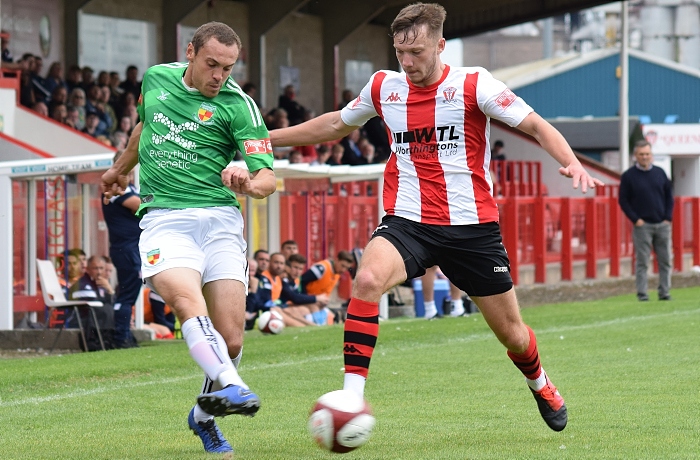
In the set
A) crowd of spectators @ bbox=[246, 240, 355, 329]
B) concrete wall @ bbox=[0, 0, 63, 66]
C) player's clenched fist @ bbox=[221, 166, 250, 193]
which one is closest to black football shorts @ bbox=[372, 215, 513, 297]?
player's clenched fist @ bbox=[221, 166, 250, 193]

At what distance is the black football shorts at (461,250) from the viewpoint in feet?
21.1

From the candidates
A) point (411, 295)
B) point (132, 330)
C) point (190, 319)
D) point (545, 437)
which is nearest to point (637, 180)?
point (411, 295)

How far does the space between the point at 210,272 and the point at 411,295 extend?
14.3 metres

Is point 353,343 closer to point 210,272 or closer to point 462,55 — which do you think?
point 210,272

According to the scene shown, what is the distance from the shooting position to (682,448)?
6.13 meters

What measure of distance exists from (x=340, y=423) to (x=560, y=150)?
1.76 meters

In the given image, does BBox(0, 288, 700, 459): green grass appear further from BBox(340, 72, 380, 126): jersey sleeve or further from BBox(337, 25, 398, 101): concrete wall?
BBox(337, 25, 398, 101): concrete wall

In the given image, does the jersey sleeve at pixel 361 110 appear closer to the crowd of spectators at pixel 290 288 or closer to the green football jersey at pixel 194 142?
the green football jersey at pixel 194 142

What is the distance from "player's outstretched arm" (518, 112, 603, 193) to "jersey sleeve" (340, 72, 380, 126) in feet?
2.71

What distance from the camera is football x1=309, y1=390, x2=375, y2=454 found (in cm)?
A: 557

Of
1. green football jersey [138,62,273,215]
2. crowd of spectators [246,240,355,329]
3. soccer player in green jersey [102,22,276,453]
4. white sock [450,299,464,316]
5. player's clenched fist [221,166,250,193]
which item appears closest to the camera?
player's clenched fist [221,166,250,193]

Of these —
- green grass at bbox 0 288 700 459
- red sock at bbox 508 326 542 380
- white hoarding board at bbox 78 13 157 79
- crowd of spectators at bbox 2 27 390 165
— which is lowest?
green grass at bbox 0 288 700 459

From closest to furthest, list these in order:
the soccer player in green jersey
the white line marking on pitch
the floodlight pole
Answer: the soccer player in green jersey, the white line marking on pitch, the floodlight pole

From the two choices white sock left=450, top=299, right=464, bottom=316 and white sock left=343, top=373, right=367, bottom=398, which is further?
white sock left=450, top=299, right=464, bottom=316
